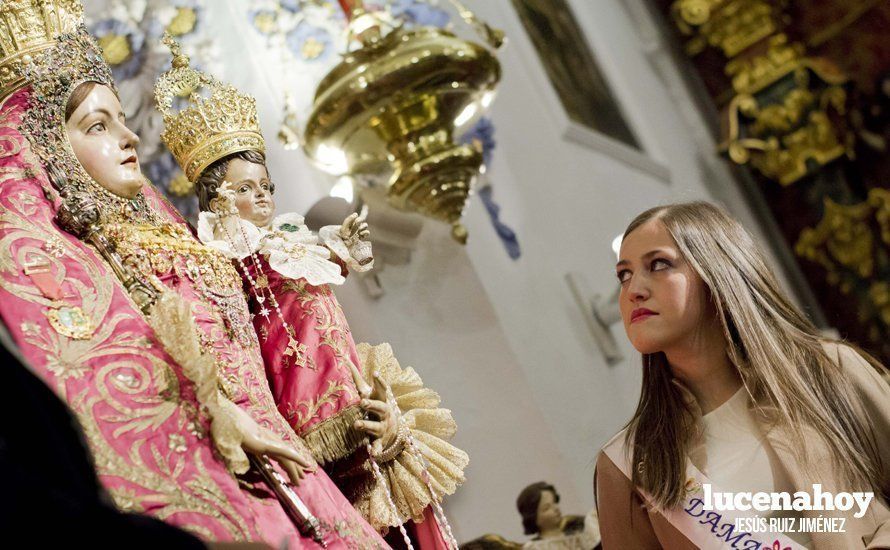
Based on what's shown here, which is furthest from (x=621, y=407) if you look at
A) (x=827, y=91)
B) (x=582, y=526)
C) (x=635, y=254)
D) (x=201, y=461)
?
(x=827, y=91)

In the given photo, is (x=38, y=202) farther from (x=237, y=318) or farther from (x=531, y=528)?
(x=531, y=528)

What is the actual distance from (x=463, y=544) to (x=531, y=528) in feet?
0.99

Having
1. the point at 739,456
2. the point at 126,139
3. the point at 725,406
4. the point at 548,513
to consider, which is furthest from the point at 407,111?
the point at 739,456

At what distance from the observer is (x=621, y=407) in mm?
3990

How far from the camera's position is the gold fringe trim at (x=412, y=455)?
7.36 ft

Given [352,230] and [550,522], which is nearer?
[352,230]

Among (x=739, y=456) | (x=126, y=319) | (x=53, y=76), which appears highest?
(x=53, y=76)

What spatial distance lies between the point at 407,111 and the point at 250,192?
45.4 inches

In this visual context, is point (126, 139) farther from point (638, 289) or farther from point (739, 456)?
point (739, 456)

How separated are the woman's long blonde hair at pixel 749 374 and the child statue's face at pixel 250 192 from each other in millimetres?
815

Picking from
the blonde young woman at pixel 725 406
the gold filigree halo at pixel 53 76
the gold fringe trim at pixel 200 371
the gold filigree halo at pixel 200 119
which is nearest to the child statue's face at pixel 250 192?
the gold filigree halo at pixel 200 119

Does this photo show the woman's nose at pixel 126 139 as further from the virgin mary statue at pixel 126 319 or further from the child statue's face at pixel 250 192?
the child statue's face at pixel 250 192

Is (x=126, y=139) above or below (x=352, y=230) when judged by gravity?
above

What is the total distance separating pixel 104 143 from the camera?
2.05 m
